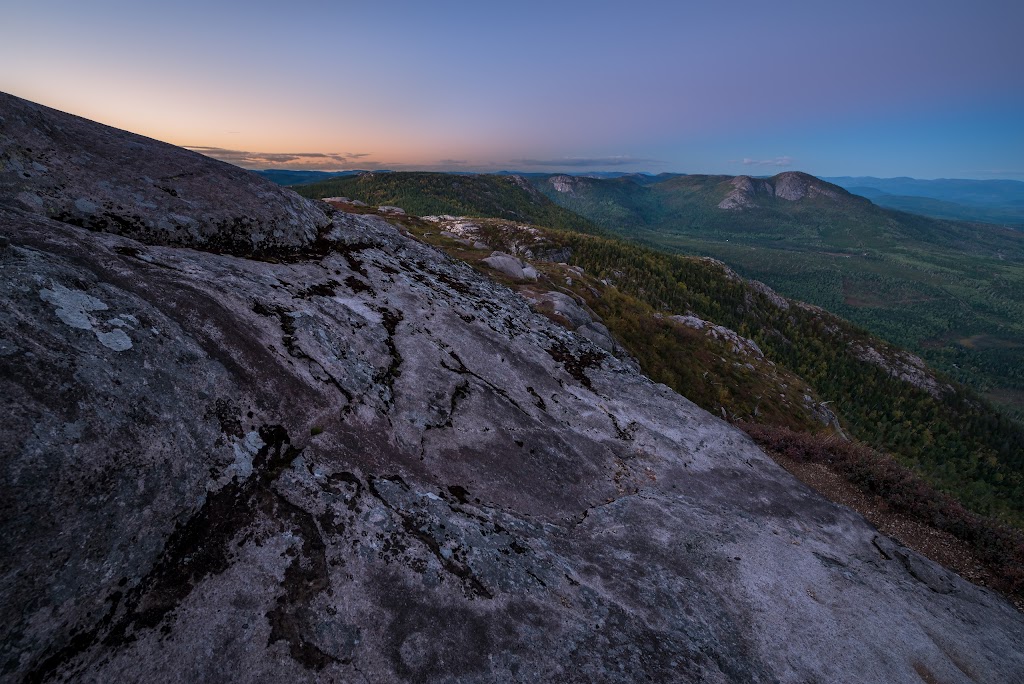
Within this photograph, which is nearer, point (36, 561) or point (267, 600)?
point (36, 561)

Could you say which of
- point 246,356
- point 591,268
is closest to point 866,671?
point 246,356

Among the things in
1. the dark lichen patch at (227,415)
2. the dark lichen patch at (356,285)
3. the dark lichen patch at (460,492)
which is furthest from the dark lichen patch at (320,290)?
the dark lichen patch at (460,492)

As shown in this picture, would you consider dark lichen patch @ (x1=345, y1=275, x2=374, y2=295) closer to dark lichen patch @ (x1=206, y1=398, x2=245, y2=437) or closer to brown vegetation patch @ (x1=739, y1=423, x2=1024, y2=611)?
dark lichen patch @ (x1=206, y1=398, x2=245, y2=437)

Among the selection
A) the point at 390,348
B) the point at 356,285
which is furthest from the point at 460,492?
the point at 356,285

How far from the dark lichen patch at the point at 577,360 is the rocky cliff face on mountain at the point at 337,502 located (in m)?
2.00

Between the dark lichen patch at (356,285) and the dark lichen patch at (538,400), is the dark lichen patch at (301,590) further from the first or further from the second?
the dark lichen patch at (356,285)

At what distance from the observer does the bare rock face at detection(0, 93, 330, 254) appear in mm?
13961

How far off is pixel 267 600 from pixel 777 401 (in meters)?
63.2

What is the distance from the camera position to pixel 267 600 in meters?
7.73

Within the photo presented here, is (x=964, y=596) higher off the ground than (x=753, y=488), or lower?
lower

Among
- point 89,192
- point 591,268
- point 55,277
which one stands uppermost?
point 89,192

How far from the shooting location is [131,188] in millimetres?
15805

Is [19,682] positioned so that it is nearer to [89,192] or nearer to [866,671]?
[89,192]

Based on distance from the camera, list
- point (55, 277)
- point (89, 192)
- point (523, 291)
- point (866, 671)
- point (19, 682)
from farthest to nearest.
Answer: point (523, 291) → point (89, 192) → point (866, 671) → point (55, 277) → point (19, 682)
